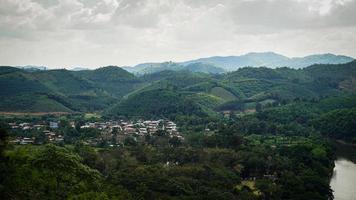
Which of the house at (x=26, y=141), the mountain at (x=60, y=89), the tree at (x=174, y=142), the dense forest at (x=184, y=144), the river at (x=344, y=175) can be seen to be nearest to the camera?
the dense forest at (x=184, y=144)

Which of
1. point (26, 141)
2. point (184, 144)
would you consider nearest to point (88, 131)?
point (26, 141)

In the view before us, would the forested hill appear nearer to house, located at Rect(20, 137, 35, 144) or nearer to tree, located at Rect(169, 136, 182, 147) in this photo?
tree, located at Rect(169, 136, 182, 147)

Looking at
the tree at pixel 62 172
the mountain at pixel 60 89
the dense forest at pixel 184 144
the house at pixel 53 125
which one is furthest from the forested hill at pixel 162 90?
the tree at pixel 62 172

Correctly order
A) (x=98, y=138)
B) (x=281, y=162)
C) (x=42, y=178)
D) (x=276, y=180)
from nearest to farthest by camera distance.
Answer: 1. (x=42, y=178)
2. (x=276, y=180)
3. (x=281, y=162)
4. (x=98, y=138)

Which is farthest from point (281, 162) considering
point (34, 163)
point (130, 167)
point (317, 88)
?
point (317, 88)

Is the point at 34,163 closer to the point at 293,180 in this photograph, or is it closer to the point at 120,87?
the point at 293,180

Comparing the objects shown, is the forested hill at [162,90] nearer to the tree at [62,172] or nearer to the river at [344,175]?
the river at [344,175]

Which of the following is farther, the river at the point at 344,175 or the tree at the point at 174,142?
the tree at the point at 174,142
